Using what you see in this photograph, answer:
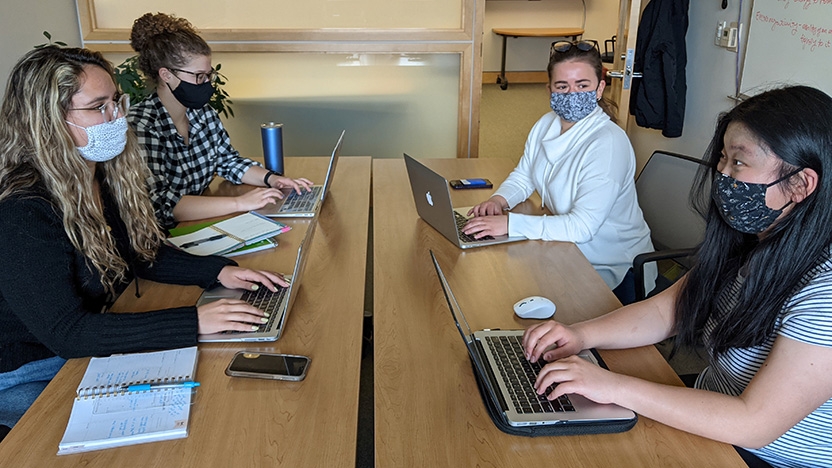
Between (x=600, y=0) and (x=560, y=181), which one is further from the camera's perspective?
(x=600, y=0)

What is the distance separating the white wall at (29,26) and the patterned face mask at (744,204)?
104 inches

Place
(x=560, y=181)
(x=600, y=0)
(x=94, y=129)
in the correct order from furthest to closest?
(x=600, y=0)
(x=560, y=181)
(x=94, y=129)

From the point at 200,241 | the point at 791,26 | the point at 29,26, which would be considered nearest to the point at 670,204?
the point at 791,26

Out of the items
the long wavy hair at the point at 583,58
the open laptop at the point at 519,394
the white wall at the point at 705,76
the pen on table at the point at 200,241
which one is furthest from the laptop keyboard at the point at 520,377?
the white wall at the point at 705,76

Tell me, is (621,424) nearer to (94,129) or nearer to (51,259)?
(51,259)

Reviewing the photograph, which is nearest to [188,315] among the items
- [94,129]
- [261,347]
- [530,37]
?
[261,347]

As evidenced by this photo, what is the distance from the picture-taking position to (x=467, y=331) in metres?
1.44

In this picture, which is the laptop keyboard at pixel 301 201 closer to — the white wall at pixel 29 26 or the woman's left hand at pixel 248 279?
the woman's left hand at pixel 248 279

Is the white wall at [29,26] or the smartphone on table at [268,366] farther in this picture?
the white wall at [29,26]

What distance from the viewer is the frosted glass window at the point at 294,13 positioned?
11.7ft

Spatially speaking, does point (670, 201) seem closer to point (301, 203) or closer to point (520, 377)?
point (301, 203)

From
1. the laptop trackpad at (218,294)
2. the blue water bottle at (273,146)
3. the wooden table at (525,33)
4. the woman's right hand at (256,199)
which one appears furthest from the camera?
the wooden table at (525,33)

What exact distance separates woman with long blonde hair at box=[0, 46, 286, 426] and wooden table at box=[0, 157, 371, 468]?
72 millimetres

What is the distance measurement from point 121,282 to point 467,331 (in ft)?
2.89
